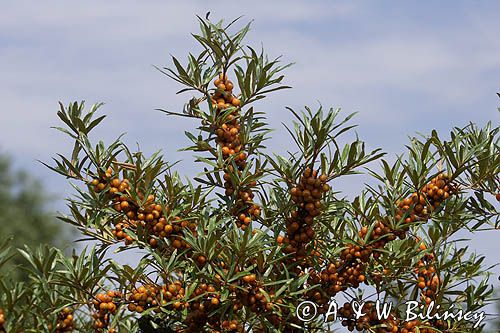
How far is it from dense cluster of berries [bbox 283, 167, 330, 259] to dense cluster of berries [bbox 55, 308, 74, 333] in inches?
32.3

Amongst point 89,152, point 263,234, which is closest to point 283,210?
point 263,234

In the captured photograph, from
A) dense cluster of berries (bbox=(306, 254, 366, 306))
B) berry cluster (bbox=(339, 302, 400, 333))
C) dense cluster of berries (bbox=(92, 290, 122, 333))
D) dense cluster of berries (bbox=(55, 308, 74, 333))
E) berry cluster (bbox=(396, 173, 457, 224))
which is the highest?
berry cluster (bbox=(396, 173, 457, 224))

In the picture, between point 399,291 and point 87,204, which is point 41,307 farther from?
point 399,291

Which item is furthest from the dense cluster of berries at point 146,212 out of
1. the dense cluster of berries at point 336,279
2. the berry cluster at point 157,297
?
the dense cluster of berries at point 336,279

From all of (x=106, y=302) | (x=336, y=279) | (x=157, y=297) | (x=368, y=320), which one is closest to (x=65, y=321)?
(x=106, y=302)

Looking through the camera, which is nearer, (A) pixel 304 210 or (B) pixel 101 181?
(A) pixel 304 210

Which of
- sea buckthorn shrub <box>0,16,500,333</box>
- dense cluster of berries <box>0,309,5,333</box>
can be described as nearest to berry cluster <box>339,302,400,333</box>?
sea buckthorn shrub <box>0,16,500,333</box>

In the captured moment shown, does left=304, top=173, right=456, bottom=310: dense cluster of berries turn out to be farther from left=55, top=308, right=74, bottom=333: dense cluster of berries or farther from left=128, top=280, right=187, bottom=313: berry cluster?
left=55, top=308, right=74, bottom=333: dense cluster of berries

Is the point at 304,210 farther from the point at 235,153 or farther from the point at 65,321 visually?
the point at 65,321

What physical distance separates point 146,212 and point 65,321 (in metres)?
0.52

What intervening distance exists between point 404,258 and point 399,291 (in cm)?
30

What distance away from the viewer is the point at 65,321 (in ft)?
8.65

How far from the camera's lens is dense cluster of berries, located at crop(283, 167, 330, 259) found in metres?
2.43

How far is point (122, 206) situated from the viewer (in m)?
2.50
